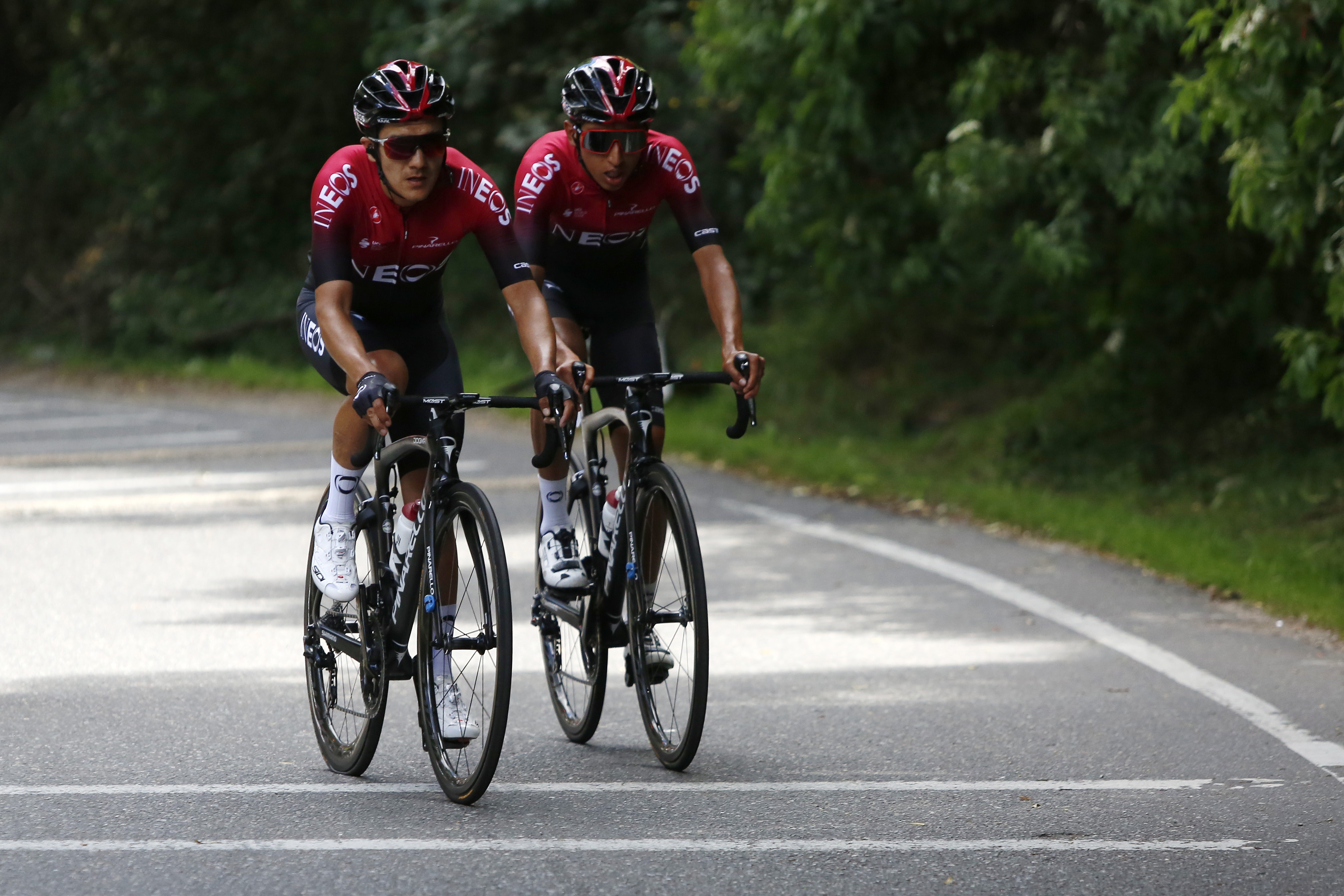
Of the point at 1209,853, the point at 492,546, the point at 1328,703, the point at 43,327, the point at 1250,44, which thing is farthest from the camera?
the point at 43,327

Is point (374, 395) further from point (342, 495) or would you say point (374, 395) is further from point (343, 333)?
point (342, 495)

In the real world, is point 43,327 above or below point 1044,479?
above

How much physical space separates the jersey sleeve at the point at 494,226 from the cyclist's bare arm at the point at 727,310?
636 mm

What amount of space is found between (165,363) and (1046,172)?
50.9 feet

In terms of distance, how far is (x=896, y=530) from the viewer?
34.8ft

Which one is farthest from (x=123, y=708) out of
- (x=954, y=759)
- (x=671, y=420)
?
(x=671, y=420)

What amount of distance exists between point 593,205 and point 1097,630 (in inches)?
122

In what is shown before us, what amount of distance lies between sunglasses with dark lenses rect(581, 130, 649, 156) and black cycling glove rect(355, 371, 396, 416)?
1.35 meters

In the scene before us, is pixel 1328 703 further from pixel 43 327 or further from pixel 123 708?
pixel 43 327

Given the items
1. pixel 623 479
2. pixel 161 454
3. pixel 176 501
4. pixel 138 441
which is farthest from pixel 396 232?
pixel 138 441

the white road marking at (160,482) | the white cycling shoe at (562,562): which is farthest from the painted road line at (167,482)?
the white cycling shoe at (562,562)

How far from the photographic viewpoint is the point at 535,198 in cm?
580

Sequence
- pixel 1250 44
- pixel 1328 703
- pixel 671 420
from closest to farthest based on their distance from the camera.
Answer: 1. pixel 1328 703
2. pixel 1250 44
3. pixel 671 420

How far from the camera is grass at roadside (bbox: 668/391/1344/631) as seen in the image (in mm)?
8695
